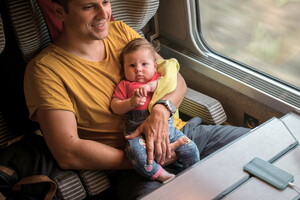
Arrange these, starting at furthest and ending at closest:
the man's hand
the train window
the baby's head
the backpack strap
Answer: the train window
the baby's head
the man's hand
the backpack strap

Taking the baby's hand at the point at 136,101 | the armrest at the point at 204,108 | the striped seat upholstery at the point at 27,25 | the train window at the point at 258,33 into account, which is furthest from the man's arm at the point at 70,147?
the train window at the point at 258,33

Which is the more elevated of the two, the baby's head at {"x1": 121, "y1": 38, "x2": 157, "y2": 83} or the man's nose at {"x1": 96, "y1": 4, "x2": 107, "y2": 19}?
the man's nose at {"x1": 96, "y1": 4, "x2": 107, "y2": 19}

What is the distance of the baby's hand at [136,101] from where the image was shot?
1946 millimetres

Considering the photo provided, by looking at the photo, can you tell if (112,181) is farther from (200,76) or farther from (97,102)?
(200,76)

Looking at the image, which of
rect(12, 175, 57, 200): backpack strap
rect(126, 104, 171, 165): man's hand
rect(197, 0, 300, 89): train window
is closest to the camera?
rect(12, 175, 57, 200): backpack strap

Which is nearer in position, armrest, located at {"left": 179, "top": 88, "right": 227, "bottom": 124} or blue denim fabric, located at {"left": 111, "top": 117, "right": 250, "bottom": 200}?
blue denim fabric, located at {"left": 111, "top": 117, "right": 250, "bottom": 200}

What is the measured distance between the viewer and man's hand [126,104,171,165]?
1.97m

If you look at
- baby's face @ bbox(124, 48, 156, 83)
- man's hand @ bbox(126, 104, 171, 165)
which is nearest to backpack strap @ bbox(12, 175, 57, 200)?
man's hand @ bbox(126, 104, 171, 165)

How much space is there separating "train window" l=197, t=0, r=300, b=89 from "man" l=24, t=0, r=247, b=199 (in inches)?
26.9

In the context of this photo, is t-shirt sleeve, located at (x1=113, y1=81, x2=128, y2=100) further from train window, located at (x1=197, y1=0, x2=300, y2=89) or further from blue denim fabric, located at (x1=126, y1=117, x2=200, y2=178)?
train window, located at (x1=197, y1=0, x2=300, y2=89)

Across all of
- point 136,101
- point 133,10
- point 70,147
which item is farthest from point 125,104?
point 133,10

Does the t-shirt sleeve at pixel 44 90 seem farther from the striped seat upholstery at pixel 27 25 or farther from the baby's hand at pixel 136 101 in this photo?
the baby's hand at pixel 136 101

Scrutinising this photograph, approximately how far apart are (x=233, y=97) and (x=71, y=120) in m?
1.19

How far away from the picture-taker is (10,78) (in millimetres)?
2189
